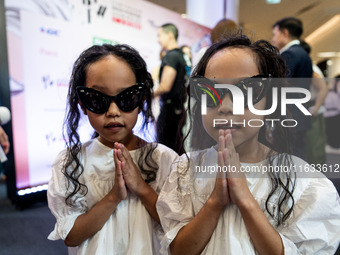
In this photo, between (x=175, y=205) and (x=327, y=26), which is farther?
(x=327, y=26)

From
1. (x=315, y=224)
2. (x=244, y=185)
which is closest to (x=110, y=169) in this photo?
(x=244, y=185)

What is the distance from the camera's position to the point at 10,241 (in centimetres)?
207

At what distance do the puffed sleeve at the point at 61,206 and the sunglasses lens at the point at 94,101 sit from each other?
246 millimetres

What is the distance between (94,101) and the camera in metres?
0.84

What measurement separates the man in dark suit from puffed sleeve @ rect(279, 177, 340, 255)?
4.6 inches

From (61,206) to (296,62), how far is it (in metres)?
1.76

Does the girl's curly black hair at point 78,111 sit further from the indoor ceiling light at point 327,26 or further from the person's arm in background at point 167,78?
the indoor ceiling light at point 327,26

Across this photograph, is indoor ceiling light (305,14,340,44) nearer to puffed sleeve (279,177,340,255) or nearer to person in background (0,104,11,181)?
puffed sleeve (279,177,340,255)

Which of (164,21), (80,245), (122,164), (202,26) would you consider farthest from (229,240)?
(202,26)

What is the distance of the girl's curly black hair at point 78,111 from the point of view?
911 mm

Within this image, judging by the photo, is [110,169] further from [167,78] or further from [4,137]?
[167,78]

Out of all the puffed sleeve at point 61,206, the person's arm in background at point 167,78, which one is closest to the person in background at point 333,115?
the puffed sleeve at point 61,206

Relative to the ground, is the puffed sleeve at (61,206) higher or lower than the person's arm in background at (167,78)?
lower

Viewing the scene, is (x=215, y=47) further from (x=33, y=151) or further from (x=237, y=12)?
(x=237, y=12)
